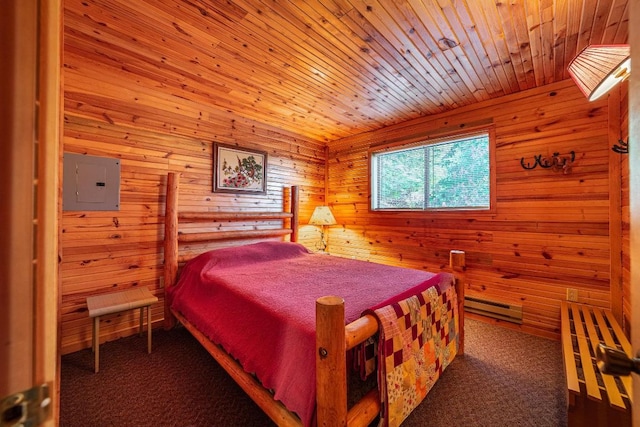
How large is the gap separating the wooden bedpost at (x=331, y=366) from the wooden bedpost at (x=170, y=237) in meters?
2.11

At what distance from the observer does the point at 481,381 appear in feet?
6.07

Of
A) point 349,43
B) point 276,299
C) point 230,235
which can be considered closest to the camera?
point 276,299

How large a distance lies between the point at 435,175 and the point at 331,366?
2897mm

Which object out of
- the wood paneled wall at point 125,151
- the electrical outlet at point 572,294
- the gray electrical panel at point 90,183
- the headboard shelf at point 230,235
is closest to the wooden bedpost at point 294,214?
the headboard shelf at point 230,235

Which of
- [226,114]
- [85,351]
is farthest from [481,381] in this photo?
[226,114]

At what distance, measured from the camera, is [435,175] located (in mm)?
3301

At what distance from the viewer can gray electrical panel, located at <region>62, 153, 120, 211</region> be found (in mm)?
2168

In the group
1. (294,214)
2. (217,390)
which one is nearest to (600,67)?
(217,390)

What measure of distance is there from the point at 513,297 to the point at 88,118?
4435mm

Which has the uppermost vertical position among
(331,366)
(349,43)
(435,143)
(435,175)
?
(349,43)

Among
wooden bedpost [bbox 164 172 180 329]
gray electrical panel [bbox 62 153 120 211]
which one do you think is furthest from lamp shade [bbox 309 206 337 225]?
gray electrical panel [bbox 62 153 120 211]

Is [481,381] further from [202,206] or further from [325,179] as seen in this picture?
[325,179]

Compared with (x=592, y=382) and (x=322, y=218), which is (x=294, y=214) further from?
(x=592, y=382)

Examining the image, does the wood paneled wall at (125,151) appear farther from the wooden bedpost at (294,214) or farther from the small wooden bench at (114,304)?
the wooden bedpost at (294,214)
